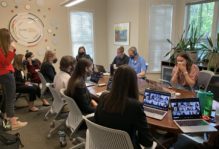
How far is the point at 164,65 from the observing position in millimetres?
5078

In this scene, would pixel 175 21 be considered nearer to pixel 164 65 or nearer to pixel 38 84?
pixel 164 65

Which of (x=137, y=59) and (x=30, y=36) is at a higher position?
(x=30, y=36)

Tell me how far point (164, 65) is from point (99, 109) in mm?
3818

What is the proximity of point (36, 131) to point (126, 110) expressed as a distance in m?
2.25

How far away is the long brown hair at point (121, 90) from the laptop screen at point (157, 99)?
56 centimetres

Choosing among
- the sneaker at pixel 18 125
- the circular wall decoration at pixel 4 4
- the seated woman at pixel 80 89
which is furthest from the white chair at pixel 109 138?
the circular wall decoration at pixel 4 4

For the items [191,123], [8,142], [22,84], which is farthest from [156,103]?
[22,84]

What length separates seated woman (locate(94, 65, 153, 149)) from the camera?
4.71 ft

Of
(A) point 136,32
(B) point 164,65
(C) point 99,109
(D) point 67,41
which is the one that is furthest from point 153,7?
(C) point 99,109

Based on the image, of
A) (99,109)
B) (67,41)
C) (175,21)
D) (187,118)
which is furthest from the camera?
(67,41)

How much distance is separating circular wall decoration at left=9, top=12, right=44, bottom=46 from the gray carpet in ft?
6.58

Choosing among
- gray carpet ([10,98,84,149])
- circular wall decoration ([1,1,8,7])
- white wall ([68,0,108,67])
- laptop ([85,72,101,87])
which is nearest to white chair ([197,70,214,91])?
laptop ([85,72,101,87])

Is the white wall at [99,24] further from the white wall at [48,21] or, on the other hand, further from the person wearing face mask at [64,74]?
the person wearing face mask at [64,74]

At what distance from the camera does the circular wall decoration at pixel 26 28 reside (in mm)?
5316
